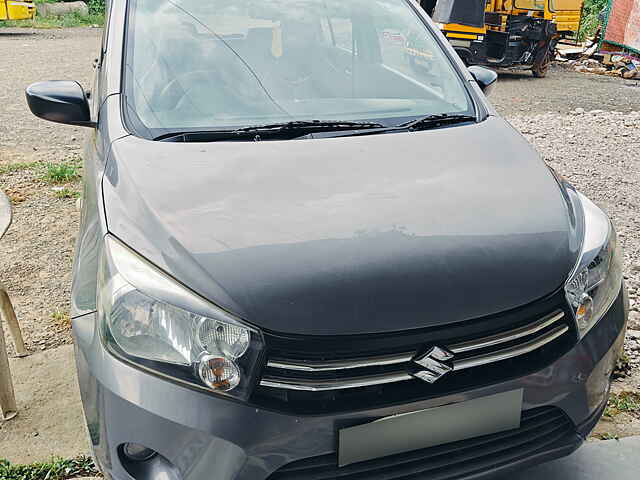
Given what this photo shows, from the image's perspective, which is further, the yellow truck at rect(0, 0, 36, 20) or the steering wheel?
the yellow truck at rect(0, 0, 36, 20)

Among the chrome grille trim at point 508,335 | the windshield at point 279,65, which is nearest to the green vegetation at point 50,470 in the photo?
the windshield at point 279,65

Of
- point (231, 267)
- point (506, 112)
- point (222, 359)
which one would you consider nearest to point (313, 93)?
point (231, 267)

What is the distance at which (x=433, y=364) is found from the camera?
1.66m

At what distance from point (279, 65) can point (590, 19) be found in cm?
1814

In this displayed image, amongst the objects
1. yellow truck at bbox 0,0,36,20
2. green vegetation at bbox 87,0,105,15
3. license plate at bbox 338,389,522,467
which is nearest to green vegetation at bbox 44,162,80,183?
license plate at bbox 338,389,522,467

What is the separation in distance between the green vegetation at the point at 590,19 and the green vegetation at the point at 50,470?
17262 millimetres

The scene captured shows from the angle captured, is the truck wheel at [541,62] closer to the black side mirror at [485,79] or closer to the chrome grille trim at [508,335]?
the black side mirror at [485,79]

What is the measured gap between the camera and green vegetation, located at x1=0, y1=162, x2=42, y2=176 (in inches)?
220

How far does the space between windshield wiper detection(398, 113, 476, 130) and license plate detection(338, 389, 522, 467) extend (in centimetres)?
113

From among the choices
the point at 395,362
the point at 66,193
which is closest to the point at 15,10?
the point at 66,193

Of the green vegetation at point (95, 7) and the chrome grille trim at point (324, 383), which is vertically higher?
the chrome grille trim at point (324, 383)

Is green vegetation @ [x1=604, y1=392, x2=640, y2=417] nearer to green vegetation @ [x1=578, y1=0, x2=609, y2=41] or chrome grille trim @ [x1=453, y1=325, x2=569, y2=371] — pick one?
chrome grille trim @ [x1=453, y1=325, x2=569, y2=371]

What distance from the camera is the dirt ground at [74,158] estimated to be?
361cm

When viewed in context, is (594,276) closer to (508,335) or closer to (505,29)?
(508,335)
